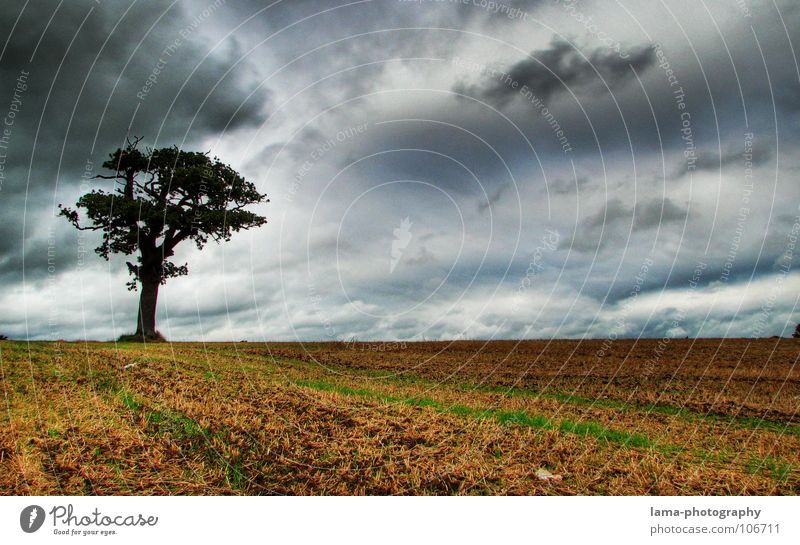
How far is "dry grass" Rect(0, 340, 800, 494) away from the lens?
777cm

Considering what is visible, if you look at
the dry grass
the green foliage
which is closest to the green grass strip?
the dry grass

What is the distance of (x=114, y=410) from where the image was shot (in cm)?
1071

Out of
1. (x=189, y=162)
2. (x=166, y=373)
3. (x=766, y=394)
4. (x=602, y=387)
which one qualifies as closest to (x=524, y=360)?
(x=602, y=387)

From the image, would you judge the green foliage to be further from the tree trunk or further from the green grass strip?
the green grass strip

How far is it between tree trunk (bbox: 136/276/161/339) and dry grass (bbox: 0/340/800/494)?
19055 mm

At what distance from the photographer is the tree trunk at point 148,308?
37.9m

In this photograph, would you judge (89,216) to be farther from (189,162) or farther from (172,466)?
(172,466)

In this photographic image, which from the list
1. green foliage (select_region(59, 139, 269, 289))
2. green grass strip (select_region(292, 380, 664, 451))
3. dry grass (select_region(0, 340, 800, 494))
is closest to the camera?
dry grass (select_region(0, 340, 800, 494))

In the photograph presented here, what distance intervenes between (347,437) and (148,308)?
1353 inches

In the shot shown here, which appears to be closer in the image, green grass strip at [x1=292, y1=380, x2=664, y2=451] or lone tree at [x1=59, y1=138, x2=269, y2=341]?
green grass strip at [x1=292, y1=380, x2=664, y2=451]

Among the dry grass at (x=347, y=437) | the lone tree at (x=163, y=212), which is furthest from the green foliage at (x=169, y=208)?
the dry grass at (x=347, y=437)

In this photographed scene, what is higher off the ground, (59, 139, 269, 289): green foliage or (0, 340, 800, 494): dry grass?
(59, 139, 269, 289): green foliage

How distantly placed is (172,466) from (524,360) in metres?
28.2

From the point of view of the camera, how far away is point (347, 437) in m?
9.36
